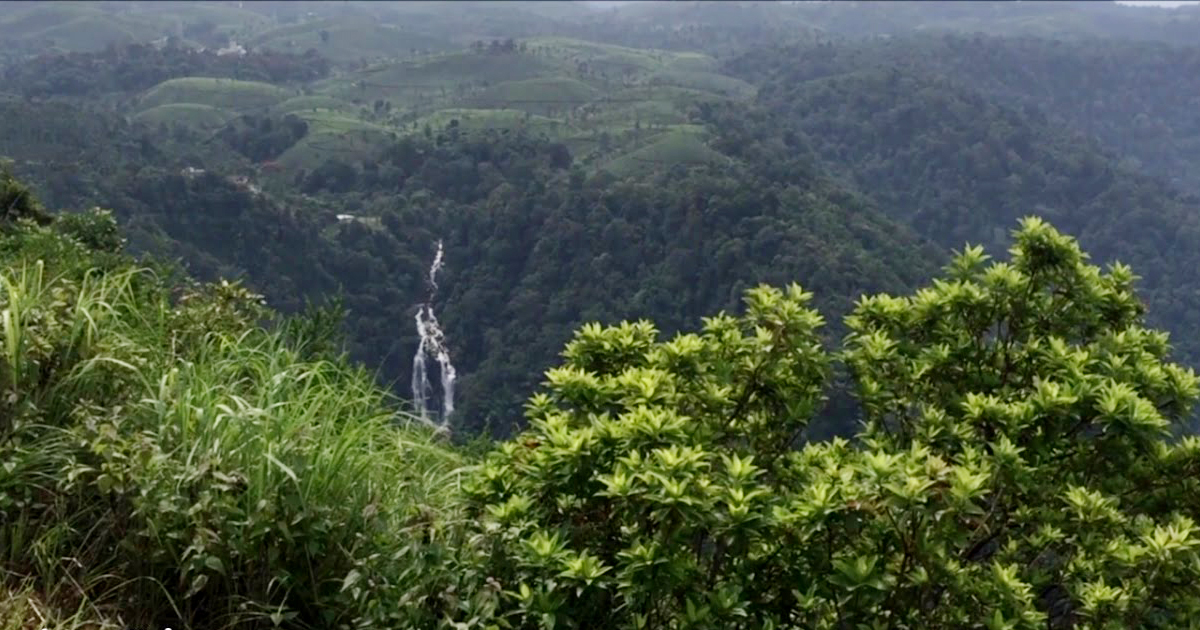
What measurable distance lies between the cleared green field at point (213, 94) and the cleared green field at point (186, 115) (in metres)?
3.16

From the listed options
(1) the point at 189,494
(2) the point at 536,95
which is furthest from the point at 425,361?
(2) the point at 536,95

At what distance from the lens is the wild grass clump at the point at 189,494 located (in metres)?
2.70

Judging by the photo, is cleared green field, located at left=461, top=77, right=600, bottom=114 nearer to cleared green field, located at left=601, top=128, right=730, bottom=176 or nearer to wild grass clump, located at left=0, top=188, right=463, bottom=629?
cleared green field, located at left=601, top=128, right=730, bottom=176

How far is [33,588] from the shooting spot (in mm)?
2791

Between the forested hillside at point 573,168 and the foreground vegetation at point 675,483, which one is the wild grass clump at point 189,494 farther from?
the forested hillside at point 573,168

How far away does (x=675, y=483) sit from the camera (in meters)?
2.34

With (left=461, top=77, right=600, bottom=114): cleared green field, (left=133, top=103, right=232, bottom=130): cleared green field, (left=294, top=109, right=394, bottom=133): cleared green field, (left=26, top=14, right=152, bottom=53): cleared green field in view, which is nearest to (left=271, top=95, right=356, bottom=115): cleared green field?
(left=294, top=109, right=394, bottom=133): cleared green field

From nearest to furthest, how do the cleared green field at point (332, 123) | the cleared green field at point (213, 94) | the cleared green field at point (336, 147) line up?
the cleared green field at point (336, 147), the cleared green field at point (332, 123), the cleared green field at point (213, 94)

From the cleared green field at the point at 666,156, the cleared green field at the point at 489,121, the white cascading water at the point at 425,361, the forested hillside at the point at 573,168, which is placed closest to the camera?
the white cascading water at the point at 425,361

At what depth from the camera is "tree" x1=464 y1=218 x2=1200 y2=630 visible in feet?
7.84

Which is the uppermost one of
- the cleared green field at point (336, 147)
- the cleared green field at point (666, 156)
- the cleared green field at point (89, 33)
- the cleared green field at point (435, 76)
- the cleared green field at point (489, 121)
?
the cleared green field at point (666, 156)

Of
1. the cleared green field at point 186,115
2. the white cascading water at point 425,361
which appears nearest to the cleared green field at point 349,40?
the cleared green field at point 186,115

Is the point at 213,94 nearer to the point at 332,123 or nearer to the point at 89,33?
the point at 332,123

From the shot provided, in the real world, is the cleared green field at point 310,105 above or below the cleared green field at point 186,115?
below
